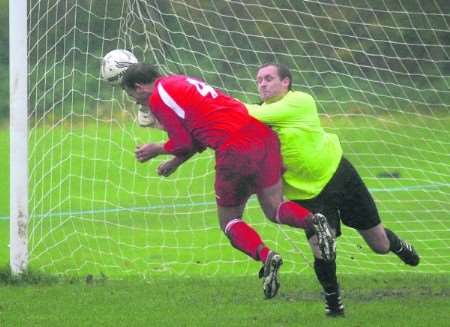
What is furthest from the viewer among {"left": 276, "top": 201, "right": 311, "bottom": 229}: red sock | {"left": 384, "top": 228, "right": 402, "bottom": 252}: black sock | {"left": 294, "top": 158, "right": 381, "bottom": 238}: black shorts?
{"left": 384, "top": 228, "right": 402, "bottom": 252}: black sock

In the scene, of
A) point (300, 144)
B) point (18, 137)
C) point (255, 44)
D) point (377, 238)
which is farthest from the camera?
point (255, 44)

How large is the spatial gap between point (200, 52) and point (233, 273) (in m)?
1.84

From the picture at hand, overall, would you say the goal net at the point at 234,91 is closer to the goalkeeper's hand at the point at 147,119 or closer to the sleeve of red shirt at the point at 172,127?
the goalkeeper's hand at the point at 147,119

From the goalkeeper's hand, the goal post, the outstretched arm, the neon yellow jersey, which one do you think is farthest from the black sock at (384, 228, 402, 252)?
the goal post

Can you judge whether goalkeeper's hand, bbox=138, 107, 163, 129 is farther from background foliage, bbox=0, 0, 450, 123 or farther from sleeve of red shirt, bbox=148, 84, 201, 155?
background foliage, bbox=0, 0, 450, 123

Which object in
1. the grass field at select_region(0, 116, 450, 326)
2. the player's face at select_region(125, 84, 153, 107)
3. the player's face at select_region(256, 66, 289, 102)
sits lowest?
the grass field at select_region(0, 116, 450, 326)

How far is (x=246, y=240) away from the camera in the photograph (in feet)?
26.1

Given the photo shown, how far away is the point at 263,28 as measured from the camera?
10.9 meters

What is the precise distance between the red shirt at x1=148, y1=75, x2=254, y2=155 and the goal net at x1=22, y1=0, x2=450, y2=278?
2.37m

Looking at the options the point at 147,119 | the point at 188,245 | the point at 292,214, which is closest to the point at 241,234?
the point at 292,214

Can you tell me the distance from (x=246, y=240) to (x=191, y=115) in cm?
85

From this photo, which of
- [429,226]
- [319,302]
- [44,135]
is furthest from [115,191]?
[319,302]

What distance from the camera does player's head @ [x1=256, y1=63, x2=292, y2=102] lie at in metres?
8.33

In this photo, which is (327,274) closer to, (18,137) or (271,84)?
(271,84)
